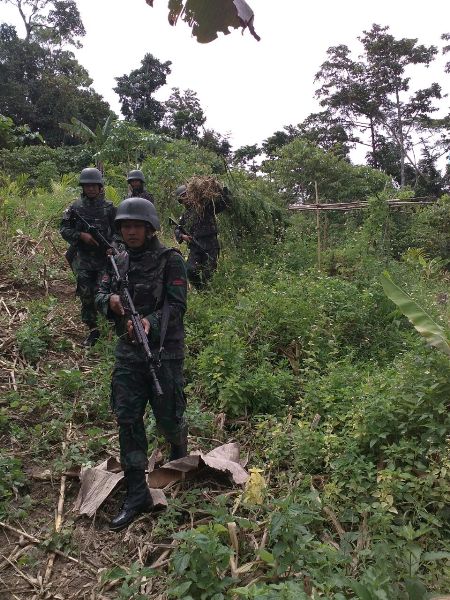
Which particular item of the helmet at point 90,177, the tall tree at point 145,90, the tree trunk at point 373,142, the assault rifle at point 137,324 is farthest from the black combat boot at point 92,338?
the tall tree at point 145,90

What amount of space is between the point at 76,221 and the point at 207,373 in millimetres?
2405

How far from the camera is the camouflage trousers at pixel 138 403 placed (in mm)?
3492

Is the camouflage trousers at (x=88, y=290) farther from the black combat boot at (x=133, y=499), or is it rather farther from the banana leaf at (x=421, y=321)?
the banana leaf at (x=421, y=321)

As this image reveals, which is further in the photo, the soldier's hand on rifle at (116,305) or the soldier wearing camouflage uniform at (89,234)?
the soldier wearing camouflage uniform at (89,234)

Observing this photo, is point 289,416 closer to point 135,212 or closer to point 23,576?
point 135,212

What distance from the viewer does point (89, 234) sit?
6.17m

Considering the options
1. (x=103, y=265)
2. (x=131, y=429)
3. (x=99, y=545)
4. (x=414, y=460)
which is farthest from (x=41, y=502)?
(x=103, y=265)

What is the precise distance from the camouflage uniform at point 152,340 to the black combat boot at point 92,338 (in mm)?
2766

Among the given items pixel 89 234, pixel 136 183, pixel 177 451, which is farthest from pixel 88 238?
pixel 177 451

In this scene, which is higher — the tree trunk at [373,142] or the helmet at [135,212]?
the tree trunk at [373,142]

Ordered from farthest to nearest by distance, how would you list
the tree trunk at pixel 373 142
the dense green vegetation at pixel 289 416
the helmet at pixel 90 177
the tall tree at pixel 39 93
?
the tall tree at pixel 39 93
the tree trunk at pixel 373 142
the helmet at pixel 90 177
the dense green vegetation at pixel 289 416

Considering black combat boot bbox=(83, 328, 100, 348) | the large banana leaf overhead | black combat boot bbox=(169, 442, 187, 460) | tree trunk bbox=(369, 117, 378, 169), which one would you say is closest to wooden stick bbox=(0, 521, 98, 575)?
black combat boot bbox=(169, 442, 187, 460)

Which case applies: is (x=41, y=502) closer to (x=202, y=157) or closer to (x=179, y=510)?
(x=179, y=510)

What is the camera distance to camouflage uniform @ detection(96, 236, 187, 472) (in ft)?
11.5
